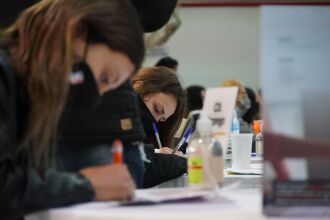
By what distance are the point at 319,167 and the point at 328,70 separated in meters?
0.16

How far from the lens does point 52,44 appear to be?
1.18 metres

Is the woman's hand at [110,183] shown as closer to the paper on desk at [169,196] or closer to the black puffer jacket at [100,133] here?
the paper on desk at [169,196]

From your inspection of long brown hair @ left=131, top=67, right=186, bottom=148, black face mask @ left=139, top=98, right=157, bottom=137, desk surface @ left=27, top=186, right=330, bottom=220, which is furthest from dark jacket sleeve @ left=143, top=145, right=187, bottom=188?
desk surface @ left=27, top=186, right=330, bottom=220

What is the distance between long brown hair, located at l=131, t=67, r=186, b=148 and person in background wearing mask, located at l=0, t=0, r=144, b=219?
1.31 meters

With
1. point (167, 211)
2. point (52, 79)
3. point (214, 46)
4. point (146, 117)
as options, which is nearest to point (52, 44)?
point (52, 79)

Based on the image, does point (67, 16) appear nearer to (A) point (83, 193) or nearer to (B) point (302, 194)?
(A) point (83, 193)

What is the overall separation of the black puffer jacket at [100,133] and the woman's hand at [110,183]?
0.32m

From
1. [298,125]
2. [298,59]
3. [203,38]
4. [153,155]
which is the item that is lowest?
[153,155]

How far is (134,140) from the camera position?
5.42ft

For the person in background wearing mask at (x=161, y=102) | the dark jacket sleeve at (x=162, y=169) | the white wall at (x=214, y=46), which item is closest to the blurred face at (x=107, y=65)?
the dark jacket sleeve at (x=162, y=169)

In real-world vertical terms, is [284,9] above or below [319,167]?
above

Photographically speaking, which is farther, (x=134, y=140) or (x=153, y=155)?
(x=153, y=155)

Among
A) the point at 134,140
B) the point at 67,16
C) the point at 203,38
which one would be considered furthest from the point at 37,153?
the point at 203,38

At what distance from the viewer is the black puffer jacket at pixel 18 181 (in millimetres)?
1056
